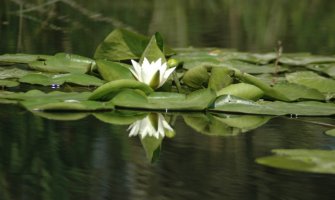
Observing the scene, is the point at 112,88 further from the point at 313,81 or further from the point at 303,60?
the point at 303,60

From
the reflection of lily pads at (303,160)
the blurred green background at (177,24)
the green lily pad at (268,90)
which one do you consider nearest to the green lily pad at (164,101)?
the green lily pad at (268,90)

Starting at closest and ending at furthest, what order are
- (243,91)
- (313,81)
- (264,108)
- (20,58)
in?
(264,108), (243,91), (313,81), (20,58)

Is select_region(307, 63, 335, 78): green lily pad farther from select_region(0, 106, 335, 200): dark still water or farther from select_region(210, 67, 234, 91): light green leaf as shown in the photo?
select_region(0, 106, 335, 200): dark still water

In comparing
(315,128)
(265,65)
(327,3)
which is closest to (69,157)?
(315,128)

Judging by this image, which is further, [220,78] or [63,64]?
[63,64]

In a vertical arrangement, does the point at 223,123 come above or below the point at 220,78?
below

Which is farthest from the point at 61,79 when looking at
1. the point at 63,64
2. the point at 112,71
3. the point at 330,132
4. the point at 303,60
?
the point at 303,60

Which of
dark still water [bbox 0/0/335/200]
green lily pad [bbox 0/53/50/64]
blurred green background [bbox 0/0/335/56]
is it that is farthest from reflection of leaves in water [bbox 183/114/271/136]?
blurred green background [bbox 0/0/335/56]
